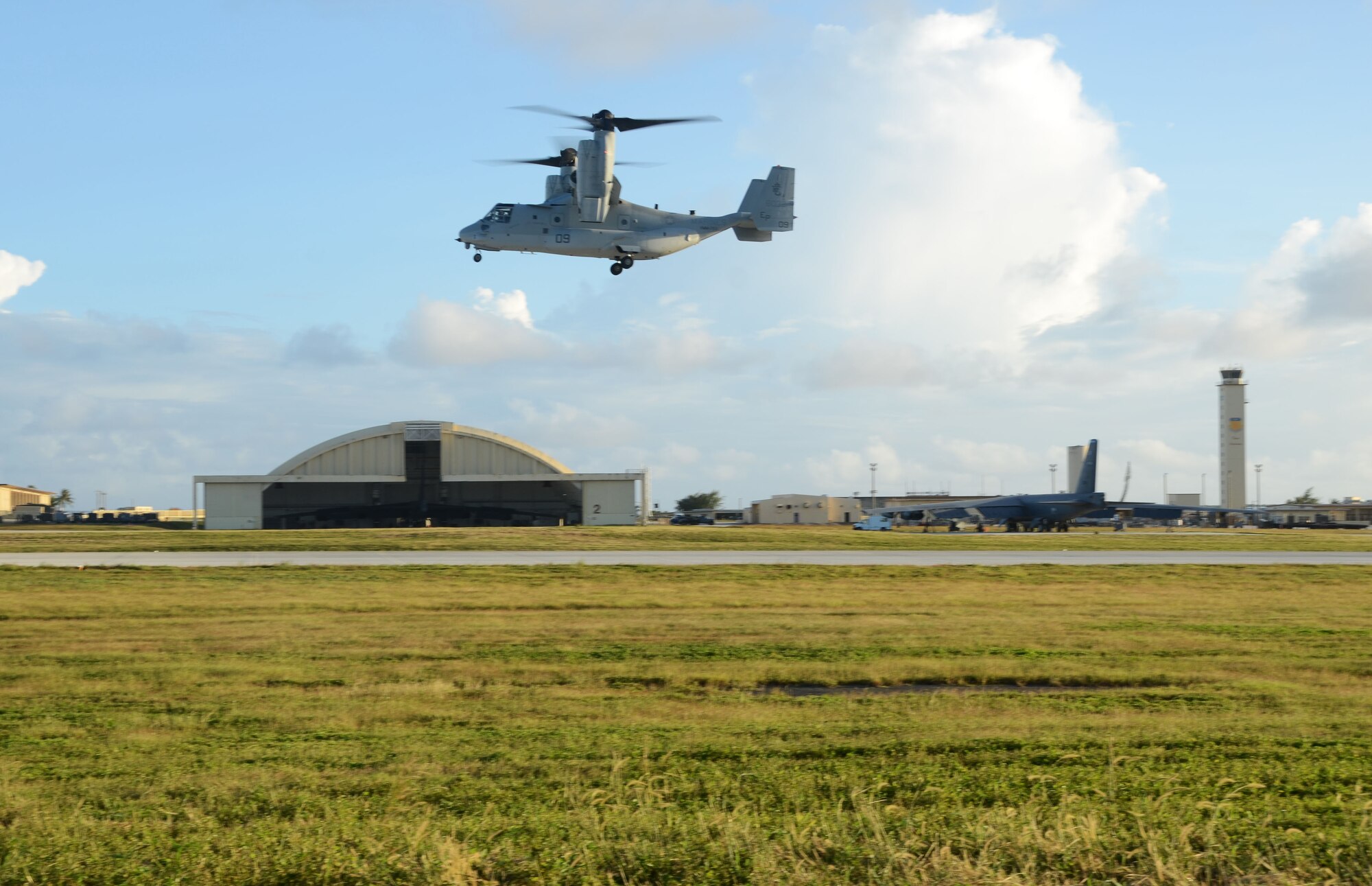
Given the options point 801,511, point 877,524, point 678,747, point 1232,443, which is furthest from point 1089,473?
point 678,747

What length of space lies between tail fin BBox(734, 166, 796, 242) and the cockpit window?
29.4 ft

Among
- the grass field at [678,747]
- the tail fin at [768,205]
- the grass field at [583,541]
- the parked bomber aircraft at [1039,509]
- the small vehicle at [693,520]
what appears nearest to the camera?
the grass field at [678,747]

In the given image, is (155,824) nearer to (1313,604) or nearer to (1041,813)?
(1041,813)

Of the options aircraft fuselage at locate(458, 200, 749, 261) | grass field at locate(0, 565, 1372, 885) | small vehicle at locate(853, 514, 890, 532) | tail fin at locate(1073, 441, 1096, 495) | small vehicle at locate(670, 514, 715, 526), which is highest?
aircraft fuselage at locate(458, 200, 749, 261)

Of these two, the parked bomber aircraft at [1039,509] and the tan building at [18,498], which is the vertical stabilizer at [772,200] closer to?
the parked bomber aircraft at [1039,509]

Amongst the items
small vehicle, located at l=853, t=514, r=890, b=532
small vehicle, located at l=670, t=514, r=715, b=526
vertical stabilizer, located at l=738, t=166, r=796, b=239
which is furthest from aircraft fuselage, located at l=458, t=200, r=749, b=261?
small vehicle, located at l=670, t=514, r=715, b=526

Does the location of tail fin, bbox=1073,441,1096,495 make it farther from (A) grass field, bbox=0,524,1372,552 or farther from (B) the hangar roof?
(B) the hangar roof

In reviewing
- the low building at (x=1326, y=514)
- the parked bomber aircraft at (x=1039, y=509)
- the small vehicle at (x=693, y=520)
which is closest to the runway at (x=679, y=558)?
the parked bomber aircraft at (x=1039, y=509)

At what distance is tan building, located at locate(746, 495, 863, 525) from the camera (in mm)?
117562

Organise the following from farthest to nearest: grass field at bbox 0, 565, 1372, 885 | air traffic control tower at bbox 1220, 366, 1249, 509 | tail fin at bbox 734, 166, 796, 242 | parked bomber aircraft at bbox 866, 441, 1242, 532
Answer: air traffic control tower at bbox 1220, 366, 1249, 509
parked bomber aircraft at bbox 866, 441, 1242, 532
tail fin at bbox 734, 166, 796, 242
grass field at bbox 0, 565, 1372, 885

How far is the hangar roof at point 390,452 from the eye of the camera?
263 ft

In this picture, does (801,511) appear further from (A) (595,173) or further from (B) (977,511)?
(A) (595,173)

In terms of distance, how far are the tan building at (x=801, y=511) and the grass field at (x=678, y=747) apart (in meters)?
95.9

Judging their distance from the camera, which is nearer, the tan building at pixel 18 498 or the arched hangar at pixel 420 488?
the arched hangar at pixel 420 488
